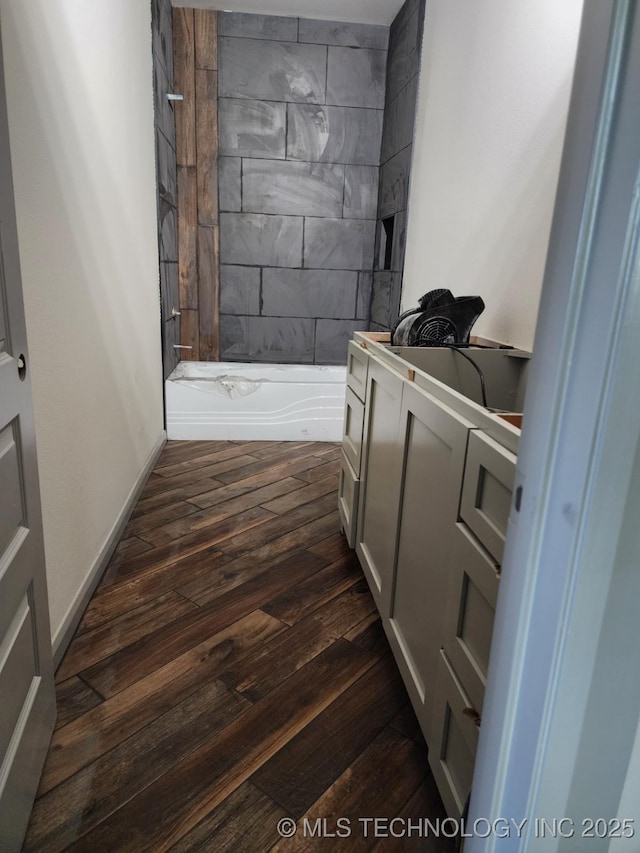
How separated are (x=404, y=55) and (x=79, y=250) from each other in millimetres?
3001

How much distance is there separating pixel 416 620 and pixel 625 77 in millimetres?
1300

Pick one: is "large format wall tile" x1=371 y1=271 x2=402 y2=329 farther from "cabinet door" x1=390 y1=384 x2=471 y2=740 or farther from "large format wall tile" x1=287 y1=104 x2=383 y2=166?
"cabinet door" x1=390 y1=384 x2=471 y2=740

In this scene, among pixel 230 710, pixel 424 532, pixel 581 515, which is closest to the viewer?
pixel 581 515

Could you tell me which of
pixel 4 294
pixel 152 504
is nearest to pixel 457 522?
pixel 4 294

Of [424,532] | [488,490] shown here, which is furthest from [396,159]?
[488,490]

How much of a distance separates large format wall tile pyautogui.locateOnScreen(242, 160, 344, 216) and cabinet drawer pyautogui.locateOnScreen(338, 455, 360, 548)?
105 inches

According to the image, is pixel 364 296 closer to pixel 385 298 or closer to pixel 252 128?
pixel 385 298

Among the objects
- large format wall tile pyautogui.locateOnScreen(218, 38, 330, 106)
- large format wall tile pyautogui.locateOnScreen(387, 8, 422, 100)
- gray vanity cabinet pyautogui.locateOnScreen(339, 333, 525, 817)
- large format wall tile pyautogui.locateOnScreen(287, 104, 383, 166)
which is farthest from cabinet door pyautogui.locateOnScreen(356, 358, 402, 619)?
large format wall tile pyautogui.locateOnScreen(218, 38, 330, 106)

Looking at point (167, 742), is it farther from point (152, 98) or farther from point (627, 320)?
point (152, 98)

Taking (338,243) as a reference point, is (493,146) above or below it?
above

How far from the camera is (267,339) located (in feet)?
15.7

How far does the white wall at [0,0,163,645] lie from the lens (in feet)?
→ 5.01

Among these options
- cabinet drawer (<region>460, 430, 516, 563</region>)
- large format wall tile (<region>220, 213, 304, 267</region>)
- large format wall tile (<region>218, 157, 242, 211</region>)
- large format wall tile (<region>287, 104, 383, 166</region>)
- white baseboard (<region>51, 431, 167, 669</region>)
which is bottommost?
white baseboard (<region>51, 431, 167, 669</region>)

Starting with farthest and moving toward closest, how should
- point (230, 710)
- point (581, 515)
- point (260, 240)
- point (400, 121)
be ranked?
point (260, 240) → point (400, 121) → point (230, 710) → point (581, 515)
